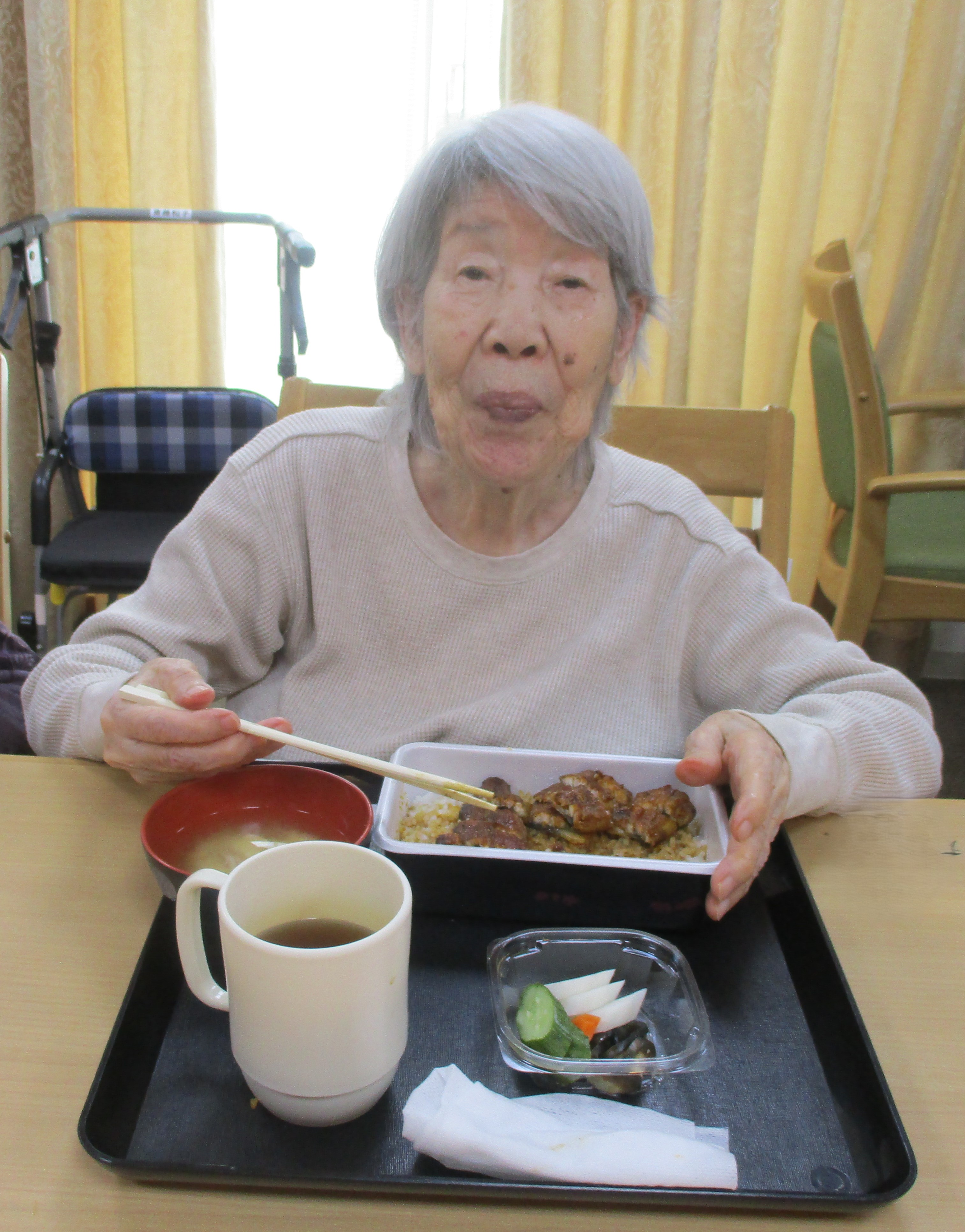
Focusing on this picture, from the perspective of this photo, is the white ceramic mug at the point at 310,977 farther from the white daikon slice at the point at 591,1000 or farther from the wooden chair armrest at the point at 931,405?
the wooden chair armrest at the point at 931,405

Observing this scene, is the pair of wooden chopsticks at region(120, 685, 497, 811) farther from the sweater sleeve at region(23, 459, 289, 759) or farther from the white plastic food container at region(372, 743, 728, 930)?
the sweater sleeve at region(23, 459, 289, 759)

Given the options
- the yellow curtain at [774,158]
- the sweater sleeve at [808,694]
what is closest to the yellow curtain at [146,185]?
the yellow curtain at [774,158]

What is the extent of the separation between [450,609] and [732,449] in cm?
70

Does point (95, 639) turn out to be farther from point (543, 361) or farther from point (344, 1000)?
point (344, 1000)

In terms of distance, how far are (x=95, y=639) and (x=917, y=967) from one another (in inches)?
37.3

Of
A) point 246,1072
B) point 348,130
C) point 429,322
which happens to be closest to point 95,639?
point 429,322

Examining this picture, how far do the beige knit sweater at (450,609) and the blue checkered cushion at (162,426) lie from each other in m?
1.45

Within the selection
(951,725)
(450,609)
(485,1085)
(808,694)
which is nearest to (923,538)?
(951,725)

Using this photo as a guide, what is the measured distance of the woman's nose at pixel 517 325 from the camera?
1081 mm

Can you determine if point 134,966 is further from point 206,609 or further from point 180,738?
point 206,609

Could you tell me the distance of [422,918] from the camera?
0.81 m

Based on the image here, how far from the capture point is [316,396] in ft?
5.42

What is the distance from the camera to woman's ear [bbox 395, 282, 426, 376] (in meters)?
1.19

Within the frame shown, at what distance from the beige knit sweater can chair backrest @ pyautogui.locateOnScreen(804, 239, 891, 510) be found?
1.19 meters
